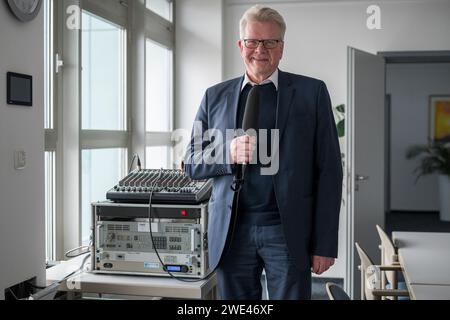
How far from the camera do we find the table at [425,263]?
2480 millimetres

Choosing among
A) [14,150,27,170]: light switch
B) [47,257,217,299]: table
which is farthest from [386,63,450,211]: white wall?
[14,150,27,170]: light switch

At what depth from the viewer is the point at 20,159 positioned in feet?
7.45

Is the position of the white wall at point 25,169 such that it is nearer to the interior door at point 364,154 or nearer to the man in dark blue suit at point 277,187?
the man in dark blue suit at point 277,187

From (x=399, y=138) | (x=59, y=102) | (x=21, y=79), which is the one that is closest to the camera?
(x=21, y=79)

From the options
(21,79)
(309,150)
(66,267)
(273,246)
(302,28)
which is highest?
(302,28)

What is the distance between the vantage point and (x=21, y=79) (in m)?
2.29

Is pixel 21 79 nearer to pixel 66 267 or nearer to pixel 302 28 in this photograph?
pixel 66 267

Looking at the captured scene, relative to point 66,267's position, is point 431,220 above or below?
below

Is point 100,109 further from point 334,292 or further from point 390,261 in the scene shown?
point 390,261

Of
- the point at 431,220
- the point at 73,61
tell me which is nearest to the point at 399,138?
the point at 431,220

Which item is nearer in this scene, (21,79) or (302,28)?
(21,79)

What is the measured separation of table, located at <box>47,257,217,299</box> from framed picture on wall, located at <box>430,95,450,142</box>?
8.87 m

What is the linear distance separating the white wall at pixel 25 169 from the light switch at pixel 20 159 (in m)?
0.02

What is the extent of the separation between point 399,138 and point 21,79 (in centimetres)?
924
